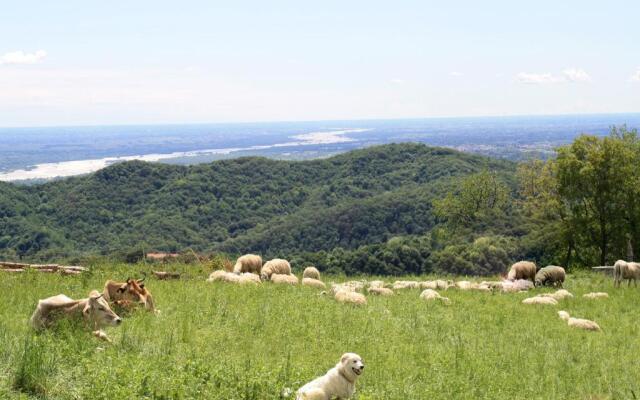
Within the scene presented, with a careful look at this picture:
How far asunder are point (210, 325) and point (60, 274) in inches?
380

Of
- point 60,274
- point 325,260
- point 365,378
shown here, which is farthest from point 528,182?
point 365,378

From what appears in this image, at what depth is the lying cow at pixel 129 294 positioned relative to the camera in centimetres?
1418

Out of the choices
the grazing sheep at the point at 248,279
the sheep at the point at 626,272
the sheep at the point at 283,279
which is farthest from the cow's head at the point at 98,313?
the sheep at the point at 626,272

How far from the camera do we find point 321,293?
62.6ft

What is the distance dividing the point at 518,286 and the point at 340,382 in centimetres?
1890

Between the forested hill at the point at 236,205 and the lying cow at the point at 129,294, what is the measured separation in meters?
66.6

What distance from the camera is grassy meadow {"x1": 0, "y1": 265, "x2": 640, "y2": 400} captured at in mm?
8617

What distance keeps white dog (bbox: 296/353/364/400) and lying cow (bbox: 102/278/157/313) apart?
660cm

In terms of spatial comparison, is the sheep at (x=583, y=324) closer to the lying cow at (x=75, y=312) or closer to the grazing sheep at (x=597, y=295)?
the grazing sheep at (x=597, y=295)

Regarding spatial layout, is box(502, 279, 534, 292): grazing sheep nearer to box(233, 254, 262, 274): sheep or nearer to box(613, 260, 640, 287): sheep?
box(613, 260, 640, 287): sheep

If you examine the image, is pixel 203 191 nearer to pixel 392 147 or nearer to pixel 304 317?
pixel 392 147

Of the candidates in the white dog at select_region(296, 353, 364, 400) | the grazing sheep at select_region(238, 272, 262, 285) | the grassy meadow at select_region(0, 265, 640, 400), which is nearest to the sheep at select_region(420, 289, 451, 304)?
the grassy meadow at select_region(0, 265, 640, 400)

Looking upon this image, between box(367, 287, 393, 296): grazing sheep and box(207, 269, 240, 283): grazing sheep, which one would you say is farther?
box(207, 269, 240, 283): grazing sheep

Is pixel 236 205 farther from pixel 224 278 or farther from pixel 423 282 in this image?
pixel 224 278
